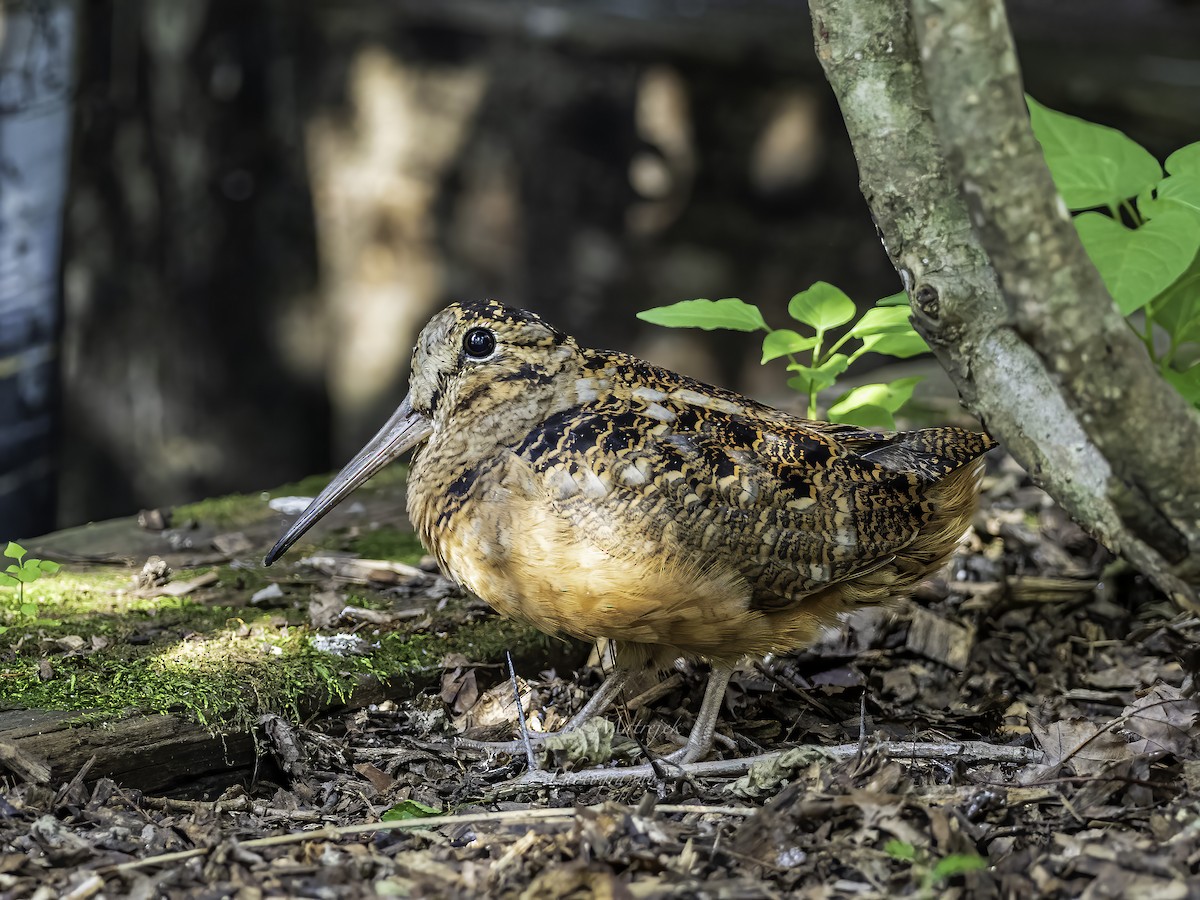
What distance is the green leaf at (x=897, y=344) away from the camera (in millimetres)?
3707

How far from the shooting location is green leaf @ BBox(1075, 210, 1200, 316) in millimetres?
2773

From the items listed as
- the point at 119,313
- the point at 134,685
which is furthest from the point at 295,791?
the point at 119,313

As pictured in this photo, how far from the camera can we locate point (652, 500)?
3240 mm

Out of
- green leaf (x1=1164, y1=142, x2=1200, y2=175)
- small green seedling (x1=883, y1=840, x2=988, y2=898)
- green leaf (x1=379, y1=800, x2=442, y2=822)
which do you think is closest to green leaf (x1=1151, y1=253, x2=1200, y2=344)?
green leaf (x1=1164, y1=142, x2=1200, y2=175)

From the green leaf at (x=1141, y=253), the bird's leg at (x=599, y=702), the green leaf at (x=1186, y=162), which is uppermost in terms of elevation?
the green leaf at (x=1186, y=162)

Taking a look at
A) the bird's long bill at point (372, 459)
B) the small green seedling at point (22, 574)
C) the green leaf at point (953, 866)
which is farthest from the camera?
the bird's long bill at point (372, 459)

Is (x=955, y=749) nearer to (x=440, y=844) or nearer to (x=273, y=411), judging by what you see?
(x=440, y=844)

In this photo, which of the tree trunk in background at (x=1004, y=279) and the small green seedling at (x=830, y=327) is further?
the small green seedling at (x=830, y=327)

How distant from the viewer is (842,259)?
7473 mm

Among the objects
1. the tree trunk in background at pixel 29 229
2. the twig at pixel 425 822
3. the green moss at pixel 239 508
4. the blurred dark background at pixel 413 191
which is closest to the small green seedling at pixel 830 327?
the twig at pixel 425 822

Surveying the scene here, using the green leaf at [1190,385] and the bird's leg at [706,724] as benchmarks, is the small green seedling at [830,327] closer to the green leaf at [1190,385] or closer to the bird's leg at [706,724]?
the green leaf at [1190,385]

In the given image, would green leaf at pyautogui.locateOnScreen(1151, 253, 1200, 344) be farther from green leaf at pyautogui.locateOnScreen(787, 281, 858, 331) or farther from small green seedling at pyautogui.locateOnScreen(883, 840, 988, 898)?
small green seedling at pyautogui.locateOnScreen(883, 840, 988, 898)

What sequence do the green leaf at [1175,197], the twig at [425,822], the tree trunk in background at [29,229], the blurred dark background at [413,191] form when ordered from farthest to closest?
the blurred dark background at [413,191], the tree trunk in background at [29,229], the green leaf at [1175,197], the twig at [425,822]

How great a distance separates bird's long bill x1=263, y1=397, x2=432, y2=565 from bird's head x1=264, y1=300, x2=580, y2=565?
103 mm
